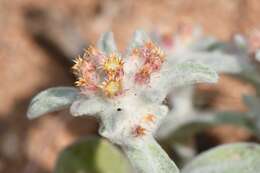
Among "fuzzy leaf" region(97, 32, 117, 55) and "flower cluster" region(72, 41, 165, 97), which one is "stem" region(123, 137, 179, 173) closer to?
"flower cluster" region(72, 41, 165, 97)

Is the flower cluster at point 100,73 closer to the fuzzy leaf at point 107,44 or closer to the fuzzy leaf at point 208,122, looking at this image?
the fuzzy leaf at point 107,44

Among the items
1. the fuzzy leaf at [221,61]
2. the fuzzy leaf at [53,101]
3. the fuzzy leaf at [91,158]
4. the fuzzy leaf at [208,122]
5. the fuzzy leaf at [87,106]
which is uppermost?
the fuzzy leaf at [87,106]

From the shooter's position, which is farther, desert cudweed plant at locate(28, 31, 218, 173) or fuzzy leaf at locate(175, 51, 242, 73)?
fuzzy leaf at locate(175, 51, 242, 73)

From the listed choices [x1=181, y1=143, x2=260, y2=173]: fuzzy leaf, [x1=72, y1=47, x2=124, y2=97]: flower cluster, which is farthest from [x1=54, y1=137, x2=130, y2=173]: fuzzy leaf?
[x1=72, y1=47, x2=124, y2=97]: flower cluster

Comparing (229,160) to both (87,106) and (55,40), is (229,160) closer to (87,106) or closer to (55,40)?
(87,106)

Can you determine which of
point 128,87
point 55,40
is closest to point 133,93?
point 128,87

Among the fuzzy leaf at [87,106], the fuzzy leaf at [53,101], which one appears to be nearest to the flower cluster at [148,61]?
the fuzzy leaf at [87,106]

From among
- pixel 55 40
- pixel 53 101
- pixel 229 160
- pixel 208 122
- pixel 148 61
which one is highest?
pixel 148 61
